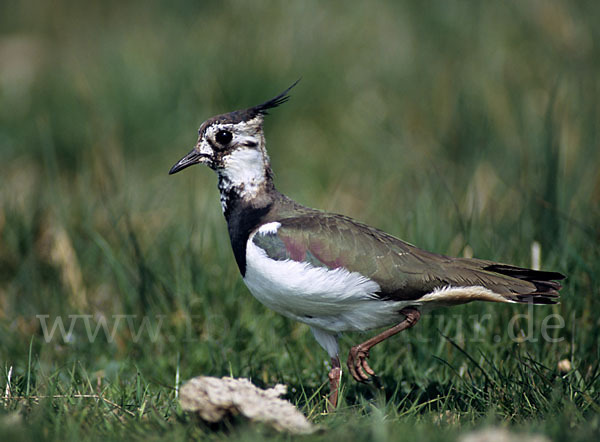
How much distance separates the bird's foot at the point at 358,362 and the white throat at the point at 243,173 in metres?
1.08

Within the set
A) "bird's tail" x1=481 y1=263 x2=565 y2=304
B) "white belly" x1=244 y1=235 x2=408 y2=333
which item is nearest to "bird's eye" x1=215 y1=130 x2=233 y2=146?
"white belly" x1=244 y1=235 x2=408 y2=333

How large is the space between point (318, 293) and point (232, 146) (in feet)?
3.50

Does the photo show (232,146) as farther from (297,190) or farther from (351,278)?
(297,190)

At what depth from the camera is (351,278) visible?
3.85 meters

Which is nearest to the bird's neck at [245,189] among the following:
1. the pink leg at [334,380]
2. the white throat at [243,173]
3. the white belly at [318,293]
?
the white throat at [243,173]

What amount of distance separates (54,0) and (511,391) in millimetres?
10452

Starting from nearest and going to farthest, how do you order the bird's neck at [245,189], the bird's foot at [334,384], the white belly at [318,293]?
the white belly at [318,293], the bird's foot at [334,384], the bird's neck at [245,189]

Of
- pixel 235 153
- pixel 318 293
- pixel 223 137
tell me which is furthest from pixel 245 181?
pixel 318 293

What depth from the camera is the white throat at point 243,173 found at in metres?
4.28

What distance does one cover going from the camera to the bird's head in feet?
14.0

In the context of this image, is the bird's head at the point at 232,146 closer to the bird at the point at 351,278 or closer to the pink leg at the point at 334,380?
the bird at the point at 351,278

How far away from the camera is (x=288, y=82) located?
7.75m

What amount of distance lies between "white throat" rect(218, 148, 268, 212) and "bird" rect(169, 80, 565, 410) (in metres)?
0.15

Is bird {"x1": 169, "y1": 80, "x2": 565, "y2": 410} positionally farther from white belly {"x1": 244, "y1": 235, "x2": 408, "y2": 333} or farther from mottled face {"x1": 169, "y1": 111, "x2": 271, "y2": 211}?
mottled face {"x1": 169, "y1": 111, "x2": 271, "y2": 211}
